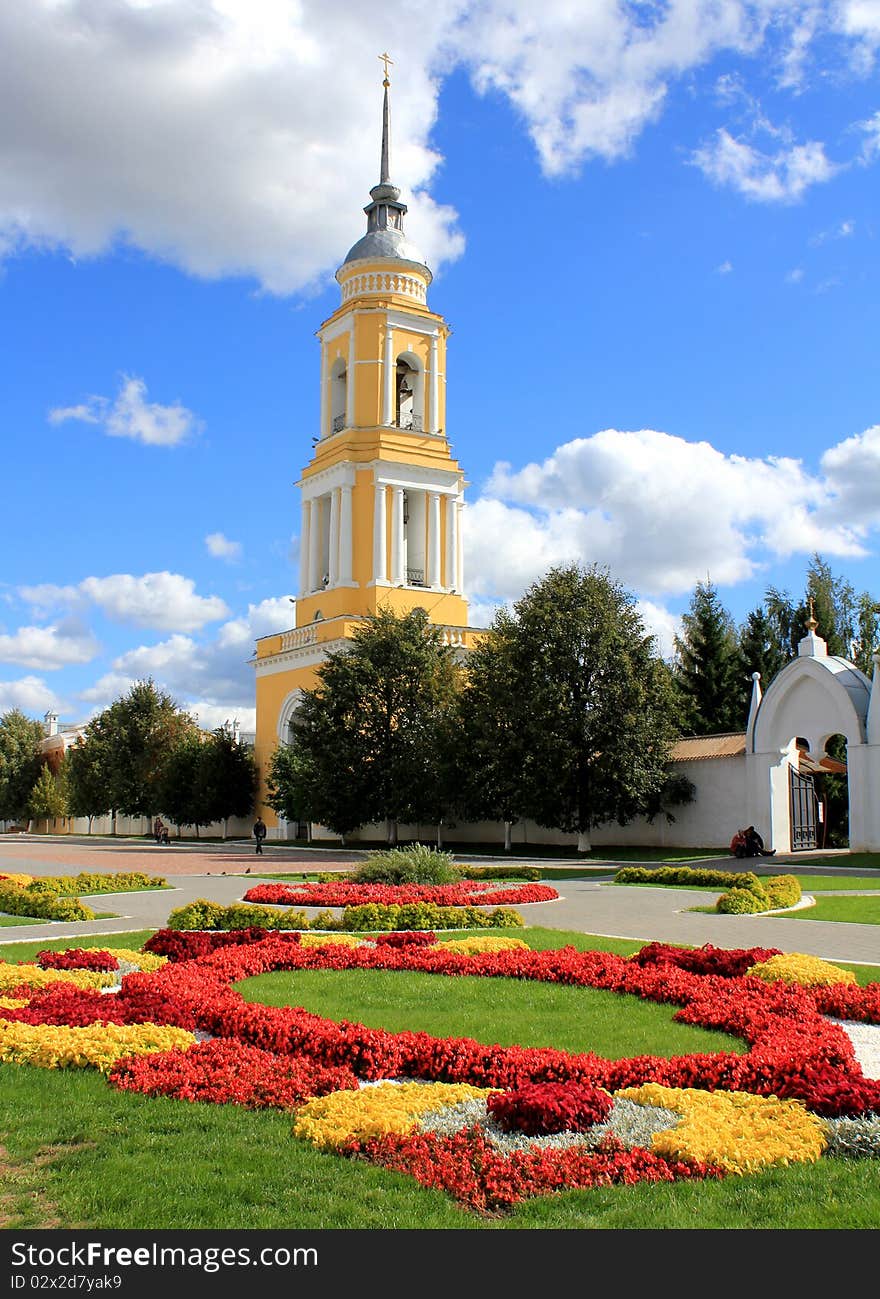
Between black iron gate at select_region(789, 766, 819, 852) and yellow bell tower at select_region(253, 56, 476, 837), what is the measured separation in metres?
17.2

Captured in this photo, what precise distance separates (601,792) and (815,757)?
637cm

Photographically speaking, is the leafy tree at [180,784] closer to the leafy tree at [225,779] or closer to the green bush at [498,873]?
the leafy tree at [225,779]

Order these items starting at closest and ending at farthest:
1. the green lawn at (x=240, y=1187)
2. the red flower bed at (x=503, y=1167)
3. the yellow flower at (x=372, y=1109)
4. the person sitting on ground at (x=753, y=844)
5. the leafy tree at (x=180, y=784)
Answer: the green lawn at (x=240, y=1187)
the red flower bed at (x=503, y=1167)
the yellow flower at (x=372, y=1109)
the person sitting on ground at (x=753, y=844)
the leafy tree at (x=180, y=784)

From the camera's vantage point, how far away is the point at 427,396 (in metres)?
49.3

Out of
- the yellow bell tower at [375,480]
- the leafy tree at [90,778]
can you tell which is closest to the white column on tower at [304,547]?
the yellow bell tower at [375,480]

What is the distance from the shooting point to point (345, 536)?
152 ft

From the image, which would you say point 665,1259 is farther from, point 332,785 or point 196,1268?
point 332,785

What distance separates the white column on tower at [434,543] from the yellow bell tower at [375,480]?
2.1 inches

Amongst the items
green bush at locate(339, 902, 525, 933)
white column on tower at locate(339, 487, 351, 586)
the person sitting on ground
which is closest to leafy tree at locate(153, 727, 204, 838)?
white column on tower at locate(339, 487, 351, 586)

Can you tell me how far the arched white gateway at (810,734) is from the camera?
2648cm

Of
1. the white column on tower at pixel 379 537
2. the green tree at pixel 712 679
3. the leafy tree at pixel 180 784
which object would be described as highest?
the white column on tower at pixel 379 537

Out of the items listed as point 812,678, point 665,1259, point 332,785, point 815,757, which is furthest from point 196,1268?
point 332,785

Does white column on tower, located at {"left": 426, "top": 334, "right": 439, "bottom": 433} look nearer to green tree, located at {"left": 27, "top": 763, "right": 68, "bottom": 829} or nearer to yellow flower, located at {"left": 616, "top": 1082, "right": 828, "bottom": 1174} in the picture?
green tree, located at {"left": 27, "top": 763, "right": 68, "bottom": 829}

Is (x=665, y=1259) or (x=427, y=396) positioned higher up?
(x=427, y=396)
